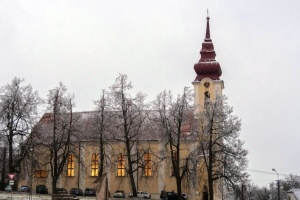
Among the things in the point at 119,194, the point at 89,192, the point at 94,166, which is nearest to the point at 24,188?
the point at 89,192

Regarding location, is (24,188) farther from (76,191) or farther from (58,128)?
(58,128)

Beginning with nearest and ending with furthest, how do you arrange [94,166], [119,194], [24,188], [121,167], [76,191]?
1. [119,194]
2. [76,191]
3. [24,188]
4. [121,167]
5. [94,166]

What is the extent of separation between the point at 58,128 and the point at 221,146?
18.1 meters

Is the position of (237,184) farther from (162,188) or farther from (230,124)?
(162,188)

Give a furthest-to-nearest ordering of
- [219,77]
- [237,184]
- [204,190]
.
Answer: [219,77]
[204,190]
[237,184]

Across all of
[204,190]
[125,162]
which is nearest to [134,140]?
[125,162]

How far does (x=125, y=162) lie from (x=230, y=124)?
1676 cm

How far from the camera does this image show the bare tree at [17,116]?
171ft

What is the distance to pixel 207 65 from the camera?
63.2 meters

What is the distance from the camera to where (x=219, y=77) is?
63594 millimetres

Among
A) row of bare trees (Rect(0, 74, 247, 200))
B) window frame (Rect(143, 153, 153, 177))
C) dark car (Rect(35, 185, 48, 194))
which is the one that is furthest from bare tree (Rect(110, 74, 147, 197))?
dark car (Rect(35, 185, 48, 194))

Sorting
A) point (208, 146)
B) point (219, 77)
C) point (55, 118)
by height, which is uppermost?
point (219, 77)

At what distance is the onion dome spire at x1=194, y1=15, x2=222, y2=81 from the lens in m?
63.1

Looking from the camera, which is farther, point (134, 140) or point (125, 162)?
point (125, 162)
